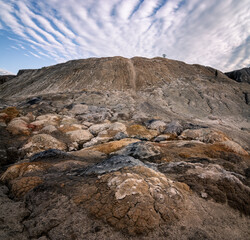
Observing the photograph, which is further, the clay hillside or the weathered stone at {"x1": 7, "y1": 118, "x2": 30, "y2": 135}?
the weathered stone at {"x1": 7, "y1": 118, "x2": 30, "y2": 135}

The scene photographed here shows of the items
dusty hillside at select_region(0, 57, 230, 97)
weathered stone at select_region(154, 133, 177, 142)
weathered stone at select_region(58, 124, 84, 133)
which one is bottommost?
weathered stone at select_region(58, 124, 84, 133)

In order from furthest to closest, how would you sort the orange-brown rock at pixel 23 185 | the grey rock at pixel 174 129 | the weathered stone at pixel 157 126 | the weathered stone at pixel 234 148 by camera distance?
the weathered stone at pixel 157 126 < the grey rock at pixel 174 129 < the weathered stone at pixel 234 148 < the orange-brown rock at pixel 23 185

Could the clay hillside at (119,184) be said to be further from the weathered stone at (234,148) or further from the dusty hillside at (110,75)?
the dusty hillside at (110,75)

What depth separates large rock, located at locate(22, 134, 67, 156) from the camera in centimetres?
1185

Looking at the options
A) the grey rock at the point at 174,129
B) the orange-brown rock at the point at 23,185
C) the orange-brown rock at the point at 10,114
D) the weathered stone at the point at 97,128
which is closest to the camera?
the orange-brown rock at the point at 23,185

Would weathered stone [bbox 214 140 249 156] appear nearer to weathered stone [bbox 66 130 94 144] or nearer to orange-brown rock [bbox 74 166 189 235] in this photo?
orange-brown rock [bbox 74 166 189 235]

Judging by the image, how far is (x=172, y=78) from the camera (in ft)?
138

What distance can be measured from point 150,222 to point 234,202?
124 inches

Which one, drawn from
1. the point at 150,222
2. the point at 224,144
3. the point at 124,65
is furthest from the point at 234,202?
the point at 124,65

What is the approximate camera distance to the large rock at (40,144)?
1185 cm

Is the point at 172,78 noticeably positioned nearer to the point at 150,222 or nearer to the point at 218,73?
the point at 218,73

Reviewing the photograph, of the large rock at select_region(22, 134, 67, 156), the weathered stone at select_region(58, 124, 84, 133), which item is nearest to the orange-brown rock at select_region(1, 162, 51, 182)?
the large rock at select_region(22, 134, 67, 156)


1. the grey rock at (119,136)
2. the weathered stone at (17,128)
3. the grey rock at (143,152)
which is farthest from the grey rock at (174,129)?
the weathered stone at (17,128)

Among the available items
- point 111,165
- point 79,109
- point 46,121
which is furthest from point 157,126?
point 46,121
